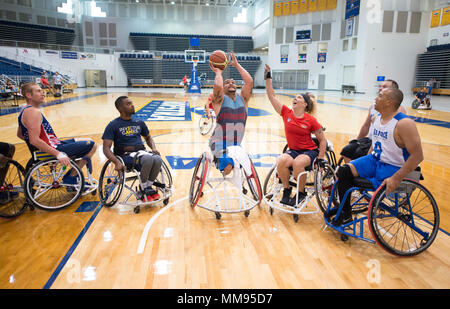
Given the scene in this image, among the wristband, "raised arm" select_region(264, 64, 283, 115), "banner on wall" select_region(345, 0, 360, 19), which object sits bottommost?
the wristband

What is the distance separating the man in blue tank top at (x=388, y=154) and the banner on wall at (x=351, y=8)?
24.9 m

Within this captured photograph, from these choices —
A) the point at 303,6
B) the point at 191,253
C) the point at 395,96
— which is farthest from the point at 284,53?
the point at 191,253

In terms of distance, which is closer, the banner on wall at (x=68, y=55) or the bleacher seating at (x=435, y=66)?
the bleacher seating at (x=435, y=66)

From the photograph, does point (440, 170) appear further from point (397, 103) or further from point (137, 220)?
point (137, 220)

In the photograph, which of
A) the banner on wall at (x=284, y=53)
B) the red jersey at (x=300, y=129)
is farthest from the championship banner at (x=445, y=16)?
the red jersey at (x=300, y=129)

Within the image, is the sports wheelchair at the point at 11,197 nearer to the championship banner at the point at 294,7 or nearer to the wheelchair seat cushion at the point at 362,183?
the wheelchair seat cushion at the point at 362,183

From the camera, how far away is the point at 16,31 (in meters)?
26.1

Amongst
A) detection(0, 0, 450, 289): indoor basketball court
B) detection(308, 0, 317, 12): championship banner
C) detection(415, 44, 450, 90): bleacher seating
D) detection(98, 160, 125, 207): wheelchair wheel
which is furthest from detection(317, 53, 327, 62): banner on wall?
detection(98, 160, 125, 207): wheelchair wheel

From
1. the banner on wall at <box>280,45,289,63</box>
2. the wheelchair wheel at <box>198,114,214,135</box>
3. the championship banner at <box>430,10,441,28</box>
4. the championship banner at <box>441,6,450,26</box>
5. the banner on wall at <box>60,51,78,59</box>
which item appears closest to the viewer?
the wheelchair wheel at <box>198,114,214,135</box>

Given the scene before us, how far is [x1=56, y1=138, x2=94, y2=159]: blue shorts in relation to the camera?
3442 mm

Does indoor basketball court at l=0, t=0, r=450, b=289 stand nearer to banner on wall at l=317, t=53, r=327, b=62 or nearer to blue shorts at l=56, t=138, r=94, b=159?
blue shorts at l=56, t=138, r=94, b=159

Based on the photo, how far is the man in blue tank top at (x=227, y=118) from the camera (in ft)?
10.5

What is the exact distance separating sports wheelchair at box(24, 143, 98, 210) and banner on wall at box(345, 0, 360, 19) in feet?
83.9

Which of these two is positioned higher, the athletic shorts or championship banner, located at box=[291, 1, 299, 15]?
championship banner, located at box=[291, 1, 299, 15]
